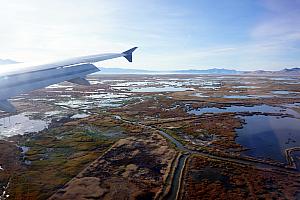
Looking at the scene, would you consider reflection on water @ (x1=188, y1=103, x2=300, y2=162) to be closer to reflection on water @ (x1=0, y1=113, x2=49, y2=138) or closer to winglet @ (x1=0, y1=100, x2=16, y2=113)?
winglet @ (x1=0, y1=100, x2=16, y2=113)

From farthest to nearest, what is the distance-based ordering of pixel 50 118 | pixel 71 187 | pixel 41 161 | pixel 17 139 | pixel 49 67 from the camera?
pixel 50 118, pixel 49 67, pixel 17 139, pixel 41 161, pixel 71 187

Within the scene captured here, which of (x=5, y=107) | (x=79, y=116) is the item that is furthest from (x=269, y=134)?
(x=5, y=107)

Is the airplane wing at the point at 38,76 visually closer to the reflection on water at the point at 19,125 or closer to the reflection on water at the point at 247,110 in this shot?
the reflection on water at the point at 19,125

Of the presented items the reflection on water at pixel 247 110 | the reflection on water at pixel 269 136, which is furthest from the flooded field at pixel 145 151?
the reflection on water at pixel 247 110

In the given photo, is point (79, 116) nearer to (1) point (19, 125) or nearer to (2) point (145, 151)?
(1) point (19, 125)

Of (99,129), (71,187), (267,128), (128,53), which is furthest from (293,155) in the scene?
(128,53)

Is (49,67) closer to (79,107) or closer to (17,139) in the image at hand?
(17,139)
